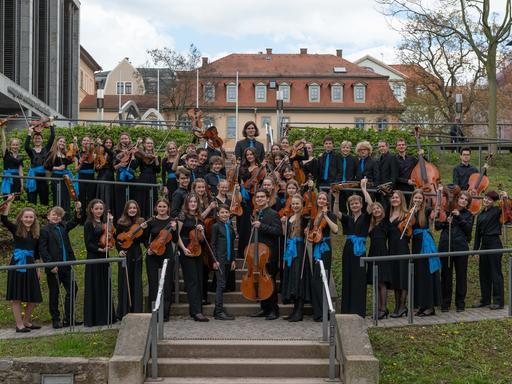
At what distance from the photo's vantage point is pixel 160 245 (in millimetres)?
11359

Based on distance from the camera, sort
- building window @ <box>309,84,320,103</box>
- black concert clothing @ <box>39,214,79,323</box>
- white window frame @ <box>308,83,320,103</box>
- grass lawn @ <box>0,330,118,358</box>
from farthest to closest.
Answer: building window @ <box>309,84,320,103</box> < white window frame @ <box>308,83,320,103</box> < black concert clothing @ <box>39,214,79,323</box> < grass lawn @ <box>0,330,118,358</box>

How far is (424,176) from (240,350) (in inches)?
193

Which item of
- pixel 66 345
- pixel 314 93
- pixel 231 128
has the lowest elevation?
pixel 66 345

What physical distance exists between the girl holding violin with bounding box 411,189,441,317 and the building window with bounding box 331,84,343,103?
170ft

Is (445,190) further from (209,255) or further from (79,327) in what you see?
(79,327)

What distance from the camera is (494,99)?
2858 centimetres

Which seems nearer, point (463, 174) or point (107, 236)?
point (107, 236)

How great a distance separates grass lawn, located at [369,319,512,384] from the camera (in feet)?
31.3

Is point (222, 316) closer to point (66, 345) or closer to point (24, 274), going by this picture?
point (66, 345)

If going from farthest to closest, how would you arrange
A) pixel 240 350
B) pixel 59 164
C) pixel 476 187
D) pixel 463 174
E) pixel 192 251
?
pixel 59 164 < pixel 463 174 < pixel 476 187 < pixel 192 251 < pixel 240 350

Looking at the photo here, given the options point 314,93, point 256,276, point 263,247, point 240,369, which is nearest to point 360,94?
point 314,93

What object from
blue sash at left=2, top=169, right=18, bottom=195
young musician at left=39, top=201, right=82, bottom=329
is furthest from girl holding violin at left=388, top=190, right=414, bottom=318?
blue sash at left=2, top=169, right=18, bottom=195

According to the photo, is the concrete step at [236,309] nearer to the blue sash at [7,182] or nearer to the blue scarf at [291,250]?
the blue scarf at [291,250]

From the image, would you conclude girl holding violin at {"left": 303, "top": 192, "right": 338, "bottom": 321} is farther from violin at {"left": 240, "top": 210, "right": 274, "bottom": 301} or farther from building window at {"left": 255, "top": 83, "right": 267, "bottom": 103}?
building window at {"left": 255, "top": 83, "right": 267, "bottom": 103}
